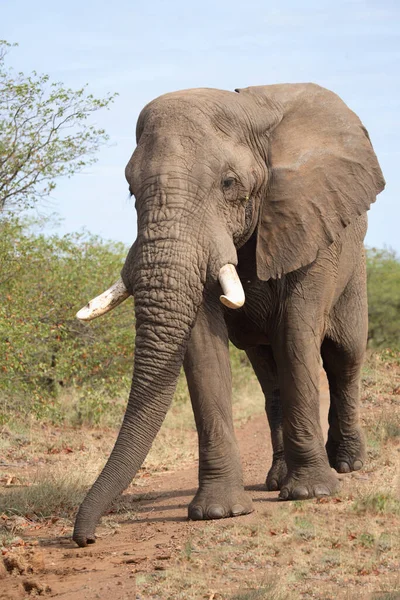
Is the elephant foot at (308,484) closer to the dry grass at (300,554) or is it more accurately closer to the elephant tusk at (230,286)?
the dry grass at (300,554)

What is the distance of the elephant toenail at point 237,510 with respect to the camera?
654 centimetres

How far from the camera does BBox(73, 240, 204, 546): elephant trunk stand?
6043 mm

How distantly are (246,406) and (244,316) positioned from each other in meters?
7.74

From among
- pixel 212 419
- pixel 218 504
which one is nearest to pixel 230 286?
pixel 212 419

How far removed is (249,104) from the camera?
6895mm

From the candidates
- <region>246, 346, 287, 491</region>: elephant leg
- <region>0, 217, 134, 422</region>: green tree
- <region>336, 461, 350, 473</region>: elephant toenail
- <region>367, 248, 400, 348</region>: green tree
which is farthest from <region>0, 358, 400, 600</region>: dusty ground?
<region>367, 248, 400, 348</region>: green tree

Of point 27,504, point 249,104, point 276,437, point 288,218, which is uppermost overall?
point 249,104

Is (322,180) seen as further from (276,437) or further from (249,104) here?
(276,437)

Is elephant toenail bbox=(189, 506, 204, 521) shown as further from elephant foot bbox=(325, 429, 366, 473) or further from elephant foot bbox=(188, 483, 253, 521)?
elephant foot bbox=(325, 429, 366, 473)

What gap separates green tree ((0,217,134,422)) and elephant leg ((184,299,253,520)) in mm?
4824

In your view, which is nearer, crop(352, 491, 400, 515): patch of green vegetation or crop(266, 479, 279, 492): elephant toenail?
crop(352, 491, 400, 515): patch of green vegetation

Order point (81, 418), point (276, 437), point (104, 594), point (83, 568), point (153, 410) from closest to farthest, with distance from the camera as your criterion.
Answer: point (104, 594) → point (83, 568) → point (153, 410) → point (276, 437) → point (81, 418)

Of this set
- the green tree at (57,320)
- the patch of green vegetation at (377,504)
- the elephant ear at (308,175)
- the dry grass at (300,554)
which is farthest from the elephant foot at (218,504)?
the green tree at (57,320)

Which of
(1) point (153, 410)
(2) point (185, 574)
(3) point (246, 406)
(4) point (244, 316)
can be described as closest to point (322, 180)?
(4) point (244, 316)
